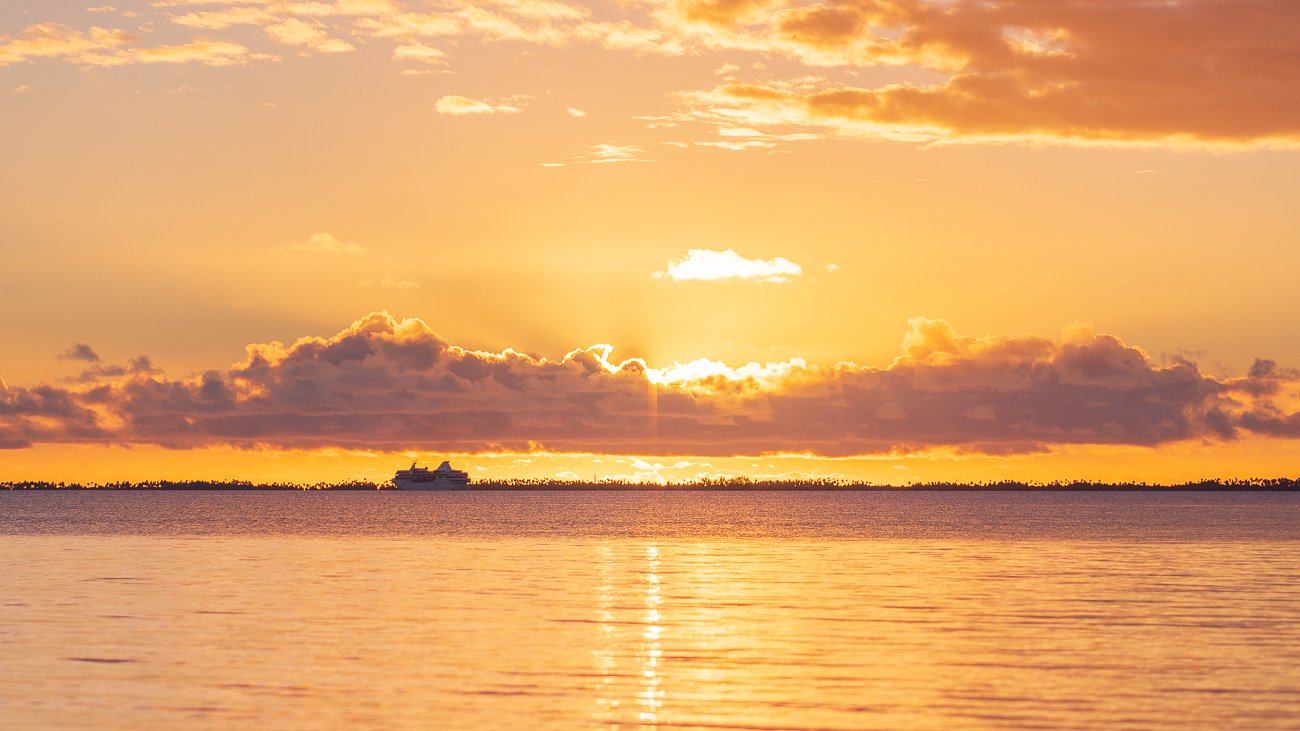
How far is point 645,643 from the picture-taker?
164 feet

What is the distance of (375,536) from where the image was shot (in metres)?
148

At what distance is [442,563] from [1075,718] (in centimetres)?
6772

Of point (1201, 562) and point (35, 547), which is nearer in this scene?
point (1201, 562)

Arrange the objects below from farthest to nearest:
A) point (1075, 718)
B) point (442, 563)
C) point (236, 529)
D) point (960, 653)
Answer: point (236, 529), point (442, 563), point (960, 653), point (1075, 718)

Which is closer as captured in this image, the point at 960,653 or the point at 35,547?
the point at 960,653

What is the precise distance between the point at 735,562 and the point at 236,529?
8978 centimetres

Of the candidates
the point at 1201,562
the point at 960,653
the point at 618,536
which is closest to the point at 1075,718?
the point at 960,653

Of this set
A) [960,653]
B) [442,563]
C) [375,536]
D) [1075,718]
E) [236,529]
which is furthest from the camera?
[236,529]

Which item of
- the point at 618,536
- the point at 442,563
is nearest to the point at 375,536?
the point at 618,536

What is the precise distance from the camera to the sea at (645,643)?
36625mm

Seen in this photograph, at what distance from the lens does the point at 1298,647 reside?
48.8 meters

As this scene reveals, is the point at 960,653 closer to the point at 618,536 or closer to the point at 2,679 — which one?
the point at 2,679

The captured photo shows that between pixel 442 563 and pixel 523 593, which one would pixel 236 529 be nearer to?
pixel 442 563

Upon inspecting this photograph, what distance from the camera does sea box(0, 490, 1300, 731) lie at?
36.6 meters
